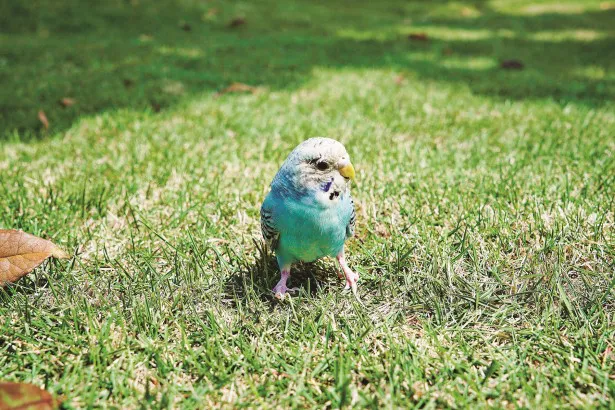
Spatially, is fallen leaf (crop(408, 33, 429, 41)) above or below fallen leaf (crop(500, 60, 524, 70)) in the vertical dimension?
above

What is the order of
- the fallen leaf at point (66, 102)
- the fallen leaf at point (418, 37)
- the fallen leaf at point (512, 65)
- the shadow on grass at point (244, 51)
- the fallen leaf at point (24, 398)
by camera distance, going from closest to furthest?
the fallen leaf at point (24, 398)
the fallen leaf at point (66, 102)
the shadow on grass at point (244, 51)
the fallen leaf at point (512, 65)
the fallen leaf at point (418, 37)

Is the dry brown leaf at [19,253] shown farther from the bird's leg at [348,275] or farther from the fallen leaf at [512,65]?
the fallen leaf at [512,65]

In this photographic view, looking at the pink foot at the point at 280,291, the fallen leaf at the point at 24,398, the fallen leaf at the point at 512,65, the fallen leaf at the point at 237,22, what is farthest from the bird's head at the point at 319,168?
the fallen leaf at the point at 237,22

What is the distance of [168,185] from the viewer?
2998 mm

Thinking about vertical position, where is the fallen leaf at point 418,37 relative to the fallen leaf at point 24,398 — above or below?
above

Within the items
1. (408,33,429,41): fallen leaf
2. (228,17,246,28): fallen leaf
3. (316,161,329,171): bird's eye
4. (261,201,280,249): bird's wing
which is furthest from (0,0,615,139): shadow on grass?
(316,161,329,171): bird's eye

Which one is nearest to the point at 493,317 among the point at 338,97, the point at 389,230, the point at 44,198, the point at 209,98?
the point at 389,230

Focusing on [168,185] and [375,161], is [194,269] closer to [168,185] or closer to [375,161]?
[168,185]

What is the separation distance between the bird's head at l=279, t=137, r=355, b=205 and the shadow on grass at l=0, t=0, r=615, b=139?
3001 mm

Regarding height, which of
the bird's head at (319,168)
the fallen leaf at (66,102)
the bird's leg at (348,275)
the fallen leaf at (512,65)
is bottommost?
the bird's leg at (348,275)

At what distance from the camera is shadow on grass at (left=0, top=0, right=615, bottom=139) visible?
479cm

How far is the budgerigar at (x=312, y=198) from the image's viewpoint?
1754mm

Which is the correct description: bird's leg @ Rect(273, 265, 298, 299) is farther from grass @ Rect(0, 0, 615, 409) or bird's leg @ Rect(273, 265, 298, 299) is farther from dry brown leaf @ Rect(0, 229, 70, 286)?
dry brown leaf @ Rect(0, 229, 70, 286)

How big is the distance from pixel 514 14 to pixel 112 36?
985 centimetres
